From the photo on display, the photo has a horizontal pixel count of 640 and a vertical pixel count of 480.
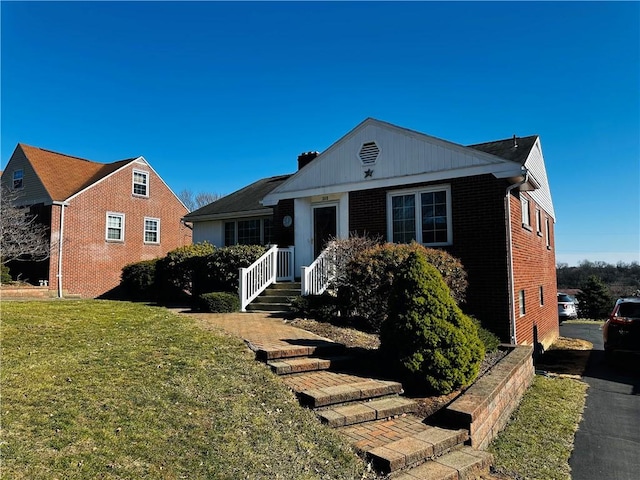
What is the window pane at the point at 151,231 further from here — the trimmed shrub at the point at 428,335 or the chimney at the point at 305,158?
the trimmed shrub at the point at 428,335

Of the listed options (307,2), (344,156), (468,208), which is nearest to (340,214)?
(344,156)

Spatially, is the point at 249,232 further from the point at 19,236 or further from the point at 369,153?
the point at 19,236

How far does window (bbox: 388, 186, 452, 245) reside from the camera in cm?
1087

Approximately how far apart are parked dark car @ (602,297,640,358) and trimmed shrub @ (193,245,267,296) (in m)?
9.66

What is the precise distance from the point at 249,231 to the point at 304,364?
1160 centimetres

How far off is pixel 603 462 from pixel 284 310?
7.24 m

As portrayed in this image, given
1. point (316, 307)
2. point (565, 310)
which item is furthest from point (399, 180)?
point (565, 310)

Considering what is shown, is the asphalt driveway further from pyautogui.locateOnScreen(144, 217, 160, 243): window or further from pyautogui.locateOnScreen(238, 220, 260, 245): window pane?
pyautogui.locateOnScreen(144, 217, 160, 243): window

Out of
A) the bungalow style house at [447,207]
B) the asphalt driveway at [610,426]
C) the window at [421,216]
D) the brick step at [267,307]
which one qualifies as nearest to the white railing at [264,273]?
the brick step at [267,307]

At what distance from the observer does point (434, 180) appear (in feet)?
36.1

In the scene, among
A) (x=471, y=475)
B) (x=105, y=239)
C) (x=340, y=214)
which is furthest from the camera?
(x=105, y=239)

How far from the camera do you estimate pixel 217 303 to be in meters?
10.4

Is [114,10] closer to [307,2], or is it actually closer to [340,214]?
[307,2]

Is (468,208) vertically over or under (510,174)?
under
